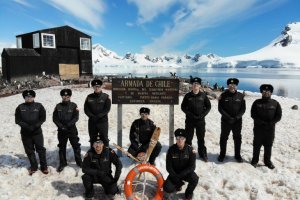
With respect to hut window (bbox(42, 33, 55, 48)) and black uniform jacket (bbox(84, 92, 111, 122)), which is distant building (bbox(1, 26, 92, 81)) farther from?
black uniform jacket (bbox(84, 92, 111, 122))

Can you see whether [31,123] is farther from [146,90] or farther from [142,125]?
[146,90]

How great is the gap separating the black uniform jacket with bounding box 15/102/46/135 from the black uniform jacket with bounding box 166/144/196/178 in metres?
3.77

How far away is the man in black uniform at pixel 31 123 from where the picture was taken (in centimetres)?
792

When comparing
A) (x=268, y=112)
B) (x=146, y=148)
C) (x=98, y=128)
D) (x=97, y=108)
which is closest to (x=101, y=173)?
(x=146, y=148)

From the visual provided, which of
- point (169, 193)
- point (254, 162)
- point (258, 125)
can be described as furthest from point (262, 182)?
point (169, 193)

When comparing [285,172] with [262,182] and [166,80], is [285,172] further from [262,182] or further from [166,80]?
[166,80]

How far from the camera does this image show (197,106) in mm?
8508

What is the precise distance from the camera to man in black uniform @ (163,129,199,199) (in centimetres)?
702

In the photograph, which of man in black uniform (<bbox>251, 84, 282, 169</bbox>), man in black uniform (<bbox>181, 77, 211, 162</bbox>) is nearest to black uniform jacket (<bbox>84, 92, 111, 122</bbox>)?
man in black uniform (<bbox>181, 77, 211, 162</bbox>)

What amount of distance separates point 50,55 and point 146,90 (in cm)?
3131

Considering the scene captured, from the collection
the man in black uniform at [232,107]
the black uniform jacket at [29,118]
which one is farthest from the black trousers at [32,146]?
the man in black uniform at [232,107]

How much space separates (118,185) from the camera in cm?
775

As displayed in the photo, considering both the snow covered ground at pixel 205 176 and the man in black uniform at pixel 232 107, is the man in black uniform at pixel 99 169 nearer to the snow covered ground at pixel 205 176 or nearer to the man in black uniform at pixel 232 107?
the snow covered ground at pixel 205 176

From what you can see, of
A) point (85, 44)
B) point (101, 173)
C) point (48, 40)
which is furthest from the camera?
point (85, 44)
